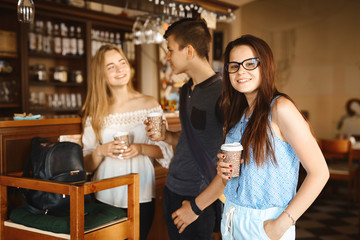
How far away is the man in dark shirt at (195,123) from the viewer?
2.03m

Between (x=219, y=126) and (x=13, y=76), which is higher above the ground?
(x=13, y=76)

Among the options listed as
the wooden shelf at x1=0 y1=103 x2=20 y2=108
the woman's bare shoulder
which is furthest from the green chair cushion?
the wooden shelf at x1=0 y1=103 x2=20 y2=108

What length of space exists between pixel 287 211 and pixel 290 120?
32 centimetres

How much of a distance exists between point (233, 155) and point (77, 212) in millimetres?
817

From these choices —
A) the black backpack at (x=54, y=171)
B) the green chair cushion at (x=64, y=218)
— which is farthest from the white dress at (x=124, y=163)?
the black backpack at (x=54, y=171)

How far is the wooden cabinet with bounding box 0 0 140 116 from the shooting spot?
16.2ft

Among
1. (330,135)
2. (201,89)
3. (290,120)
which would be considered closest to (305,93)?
(330,135)

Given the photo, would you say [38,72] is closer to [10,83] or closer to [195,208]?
[10,83]

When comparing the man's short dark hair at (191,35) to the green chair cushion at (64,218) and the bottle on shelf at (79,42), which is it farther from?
the bottle on shelf at (79,42)

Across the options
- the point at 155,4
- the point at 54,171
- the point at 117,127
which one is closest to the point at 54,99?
the point at 155,4

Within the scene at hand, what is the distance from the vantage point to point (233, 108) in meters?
1.73

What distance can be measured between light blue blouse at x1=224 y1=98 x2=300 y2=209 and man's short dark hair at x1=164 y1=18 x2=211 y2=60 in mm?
775

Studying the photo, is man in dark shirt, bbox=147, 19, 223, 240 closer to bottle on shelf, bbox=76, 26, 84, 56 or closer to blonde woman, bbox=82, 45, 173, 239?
blonde woman, bbox=82, 45, 173, 239

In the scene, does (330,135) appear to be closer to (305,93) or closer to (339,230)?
(305,93)
